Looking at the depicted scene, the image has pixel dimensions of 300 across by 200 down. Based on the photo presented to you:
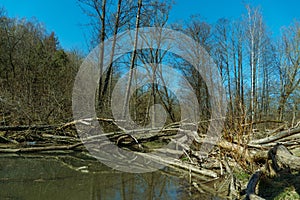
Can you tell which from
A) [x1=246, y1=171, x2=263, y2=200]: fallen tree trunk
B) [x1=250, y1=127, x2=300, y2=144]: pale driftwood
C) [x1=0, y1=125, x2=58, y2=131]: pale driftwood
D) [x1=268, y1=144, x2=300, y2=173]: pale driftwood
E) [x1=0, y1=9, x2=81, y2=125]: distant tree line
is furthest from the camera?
→ [x1=0, y1=9, x2=81, y2=125]: distant tree line

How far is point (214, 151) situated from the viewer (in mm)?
5543

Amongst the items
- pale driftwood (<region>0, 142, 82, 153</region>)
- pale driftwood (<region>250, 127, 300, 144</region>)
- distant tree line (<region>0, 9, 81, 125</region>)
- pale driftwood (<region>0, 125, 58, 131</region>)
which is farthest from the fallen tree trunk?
distant tree line (<region>0, 9, 81, 125</region>)

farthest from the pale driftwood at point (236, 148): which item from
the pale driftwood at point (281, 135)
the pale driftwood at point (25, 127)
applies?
the pale driftwood at point (25, 127)

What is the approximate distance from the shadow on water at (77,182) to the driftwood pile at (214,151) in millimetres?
517

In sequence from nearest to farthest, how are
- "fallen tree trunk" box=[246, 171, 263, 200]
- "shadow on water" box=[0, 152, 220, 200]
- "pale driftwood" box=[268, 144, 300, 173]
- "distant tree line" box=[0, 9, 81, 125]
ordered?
"fallen tree trunk" box=[246, 171, 263, 200] < "shadow on water" box=[0, 152, 220, 200] < "pale driftwood" box=[268, 144, 300, 173] < "distant tree line" box=[0, 9, 81, 125]

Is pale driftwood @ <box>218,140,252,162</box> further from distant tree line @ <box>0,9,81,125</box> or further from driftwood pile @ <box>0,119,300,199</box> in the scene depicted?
distant tree line @ <box>0,9,81,125</box>

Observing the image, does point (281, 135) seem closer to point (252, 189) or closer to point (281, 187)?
point (281, 187)

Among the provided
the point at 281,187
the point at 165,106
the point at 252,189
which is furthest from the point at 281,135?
the point at 165,106

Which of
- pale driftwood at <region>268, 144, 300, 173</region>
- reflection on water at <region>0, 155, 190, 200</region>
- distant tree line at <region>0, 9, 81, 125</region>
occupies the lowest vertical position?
reflection on water at <region>0, 155, 190, 200</region>

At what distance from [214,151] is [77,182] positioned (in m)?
2.92

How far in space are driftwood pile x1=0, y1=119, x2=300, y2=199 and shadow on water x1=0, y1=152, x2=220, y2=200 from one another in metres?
0.52

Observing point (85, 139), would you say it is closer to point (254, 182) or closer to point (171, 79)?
point (254, 182)

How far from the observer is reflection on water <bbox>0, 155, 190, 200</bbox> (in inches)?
142

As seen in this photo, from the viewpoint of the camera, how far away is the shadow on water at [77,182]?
3596 millimetres
